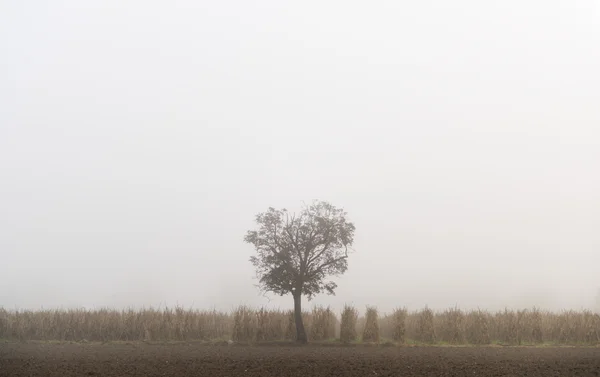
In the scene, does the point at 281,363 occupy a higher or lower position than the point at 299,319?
lower

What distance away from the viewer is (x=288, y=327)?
24.3 m

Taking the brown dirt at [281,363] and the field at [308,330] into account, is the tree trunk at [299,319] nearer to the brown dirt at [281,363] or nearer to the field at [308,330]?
the field at [308,330]

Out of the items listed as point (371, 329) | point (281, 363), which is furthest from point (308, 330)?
point (281, 363)

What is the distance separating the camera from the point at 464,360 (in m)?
16.1

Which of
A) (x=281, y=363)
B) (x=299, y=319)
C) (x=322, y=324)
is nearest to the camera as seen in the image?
(x=281, y=363)

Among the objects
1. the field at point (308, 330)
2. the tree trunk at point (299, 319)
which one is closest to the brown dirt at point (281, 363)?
the field at point (308, 330)

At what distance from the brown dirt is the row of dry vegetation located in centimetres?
502

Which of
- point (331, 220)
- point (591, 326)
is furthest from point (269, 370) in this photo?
point (591, 326)

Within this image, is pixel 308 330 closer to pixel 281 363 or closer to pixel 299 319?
pixel 299 319

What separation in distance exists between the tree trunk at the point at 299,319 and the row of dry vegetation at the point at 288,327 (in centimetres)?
87

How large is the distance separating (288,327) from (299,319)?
1.32m

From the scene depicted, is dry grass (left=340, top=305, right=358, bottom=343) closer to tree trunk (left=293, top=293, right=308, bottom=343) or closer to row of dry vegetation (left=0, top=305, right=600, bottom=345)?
row of dry vegetation (left=0, top=305, right=600, bottom=345)

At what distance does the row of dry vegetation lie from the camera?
24.1 m

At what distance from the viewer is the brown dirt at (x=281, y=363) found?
13141 mm
